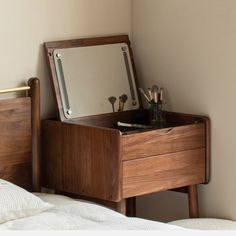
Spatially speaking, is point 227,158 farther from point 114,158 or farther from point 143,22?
point 143,22

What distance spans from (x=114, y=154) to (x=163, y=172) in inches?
9.8

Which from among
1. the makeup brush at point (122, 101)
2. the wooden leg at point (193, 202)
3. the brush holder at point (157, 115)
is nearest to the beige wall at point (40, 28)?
the makeup brush at point (122, 101)

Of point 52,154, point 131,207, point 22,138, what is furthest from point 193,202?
point 22,138

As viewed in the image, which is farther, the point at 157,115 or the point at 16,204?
the point at 157,115

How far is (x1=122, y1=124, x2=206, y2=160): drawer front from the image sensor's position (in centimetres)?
271

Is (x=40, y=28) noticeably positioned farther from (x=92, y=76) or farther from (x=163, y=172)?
(x=163, y=172)

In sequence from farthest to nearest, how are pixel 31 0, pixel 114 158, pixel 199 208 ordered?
pixel 199 208 → pixel 31 0 → pixel 114 158

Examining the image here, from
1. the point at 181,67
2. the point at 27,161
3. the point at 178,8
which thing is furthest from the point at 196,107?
the point at 27,161

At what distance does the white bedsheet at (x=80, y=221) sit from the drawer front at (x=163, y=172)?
17 centimetres

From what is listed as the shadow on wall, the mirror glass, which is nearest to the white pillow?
the mirror glass

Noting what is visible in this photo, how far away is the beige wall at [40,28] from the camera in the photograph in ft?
9.25

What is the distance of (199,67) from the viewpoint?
2.96 meters

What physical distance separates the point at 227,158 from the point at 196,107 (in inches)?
9.5

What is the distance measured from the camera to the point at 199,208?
120 inches
